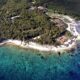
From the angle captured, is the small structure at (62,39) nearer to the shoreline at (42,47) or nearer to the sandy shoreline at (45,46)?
the sandy shoreline at (45,46)

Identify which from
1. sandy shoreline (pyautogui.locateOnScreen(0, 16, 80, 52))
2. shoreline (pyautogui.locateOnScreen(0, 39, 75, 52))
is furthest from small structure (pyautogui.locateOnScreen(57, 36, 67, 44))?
shoreline (pyautogui.locateOnScreen(0, 39, 75, 52))

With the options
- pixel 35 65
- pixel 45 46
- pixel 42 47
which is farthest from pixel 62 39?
pixel 35 65

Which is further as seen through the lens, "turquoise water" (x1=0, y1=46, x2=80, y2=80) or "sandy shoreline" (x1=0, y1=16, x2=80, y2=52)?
"sandy shoreline" (x1=0, y1=16, x2=80, y2=52)

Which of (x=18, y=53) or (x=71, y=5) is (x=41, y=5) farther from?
(x=18, y=53)

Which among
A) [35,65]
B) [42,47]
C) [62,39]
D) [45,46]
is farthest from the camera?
[62,39]

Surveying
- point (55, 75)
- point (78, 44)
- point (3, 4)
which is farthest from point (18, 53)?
point (3, 4)

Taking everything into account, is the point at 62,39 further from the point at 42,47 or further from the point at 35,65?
the point at 35,65

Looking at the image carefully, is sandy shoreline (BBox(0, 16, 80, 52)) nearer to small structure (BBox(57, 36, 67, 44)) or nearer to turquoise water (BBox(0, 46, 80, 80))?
small structure (BBox(57, 36, 67, 44))

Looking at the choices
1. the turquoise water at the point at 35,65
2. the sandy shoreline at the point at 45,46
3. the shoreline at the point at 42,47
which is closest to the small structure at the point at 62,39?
the sandy shoreline at the point at 45,46

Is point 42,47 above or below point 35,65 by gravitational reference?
above
